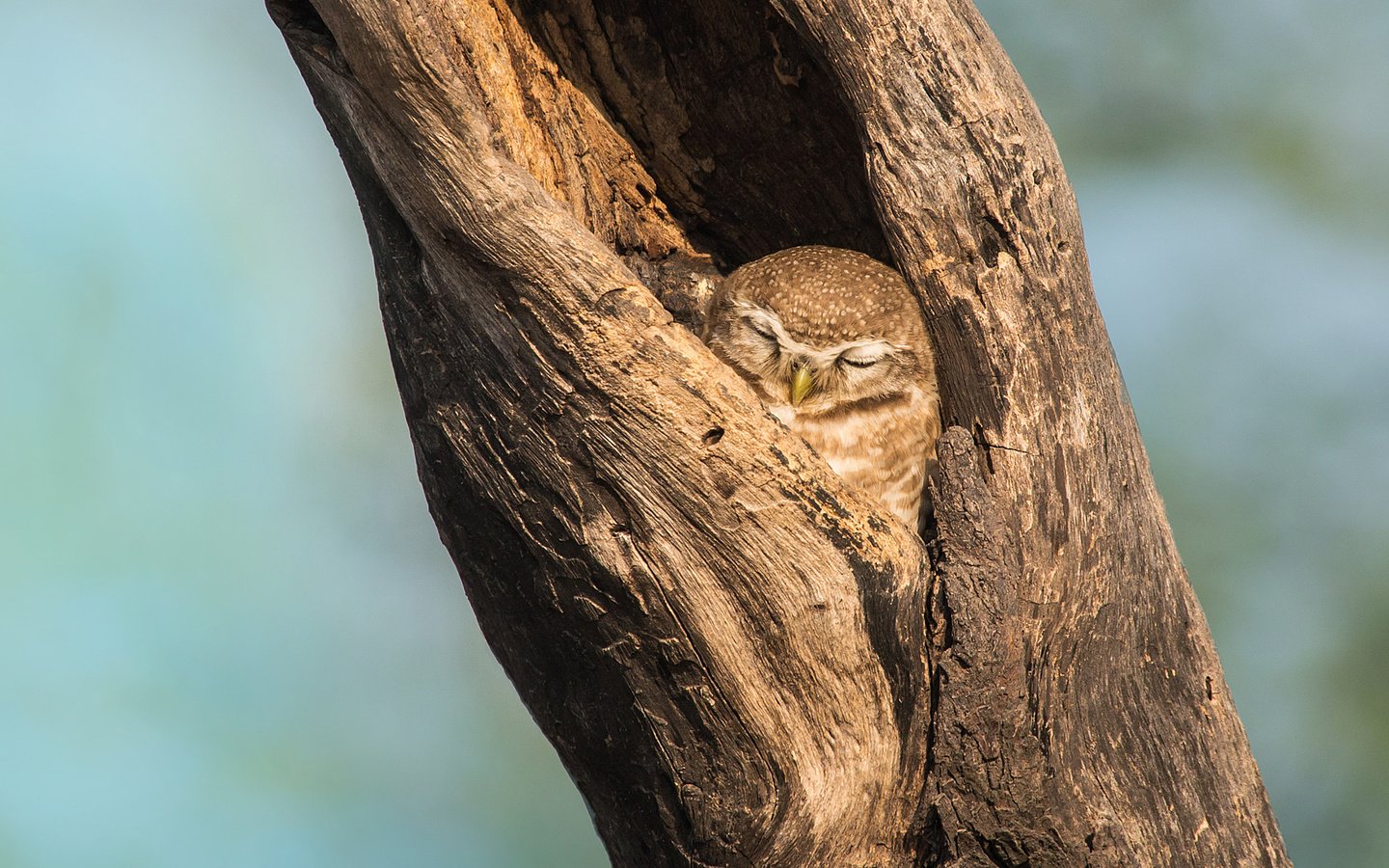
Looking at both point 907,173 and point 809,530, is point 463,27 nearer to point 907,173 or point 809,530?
point 907,173

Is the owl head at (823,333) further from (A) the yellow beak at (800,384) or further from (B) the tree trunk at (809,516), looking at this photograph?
(B) the tree trunk at (809,516)

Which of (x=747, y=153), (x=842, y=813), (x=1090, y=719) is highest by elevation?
(x=747, y=153)

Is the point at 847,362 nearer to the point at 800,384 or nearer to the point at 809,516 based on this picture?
the point at 800,384

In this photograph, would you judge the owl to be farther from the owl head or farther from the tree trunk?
the tree trunk

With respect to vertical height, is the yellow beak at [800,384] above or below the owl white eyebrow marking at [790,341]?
below

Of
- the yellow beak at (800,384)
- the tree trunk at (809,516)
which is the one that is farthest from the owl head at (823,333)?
the tree trunk at (809,516)

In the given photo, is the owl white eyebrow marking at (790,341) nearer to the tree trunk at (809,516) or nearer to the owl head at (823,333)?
the owl head at (823,333)

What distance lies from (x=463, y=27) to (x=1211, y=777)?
201 cm

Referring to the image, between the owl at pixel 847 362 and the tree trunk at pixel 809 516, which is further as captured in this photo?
the owl at pixel 847 362

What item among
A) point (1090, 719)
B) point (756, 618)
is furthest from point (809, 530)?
point (1090, 719)

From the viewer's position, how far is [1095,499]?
2367mm

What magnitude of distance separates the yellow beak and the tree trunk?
0.91ft

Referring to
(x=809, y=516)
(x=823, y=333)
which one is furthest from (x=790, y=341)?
(x=809, y=516)

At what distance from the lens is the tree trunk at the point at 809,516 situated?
2135mm
